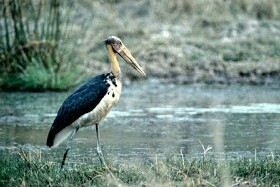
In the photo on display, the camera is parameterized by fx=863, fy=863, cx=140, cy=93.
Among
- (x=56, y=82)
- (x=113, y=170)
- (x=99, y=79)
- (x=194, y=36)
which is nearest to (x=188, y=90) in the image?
(x=56, y=82)

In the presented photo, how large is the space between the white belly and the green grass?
2.80 ft

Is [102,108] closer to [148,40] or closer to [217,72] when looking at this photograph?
[217,72]

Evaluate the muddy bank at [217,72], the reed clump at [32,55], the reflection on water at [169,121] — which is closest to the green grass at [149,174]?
the reflection on water at [169,121]

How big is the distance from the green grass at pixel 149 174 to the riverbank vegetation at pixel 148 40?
834cm

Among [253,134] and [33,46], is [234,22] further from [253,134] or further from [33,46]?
[253,134]

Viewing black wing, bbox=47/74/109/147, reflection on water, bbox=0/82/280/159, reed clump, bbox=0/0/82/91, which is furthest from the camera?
reed clump, bbox=0/0/82/91

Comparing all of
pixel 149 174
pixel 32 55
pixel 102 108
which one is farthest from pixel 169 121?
pixel 149 174

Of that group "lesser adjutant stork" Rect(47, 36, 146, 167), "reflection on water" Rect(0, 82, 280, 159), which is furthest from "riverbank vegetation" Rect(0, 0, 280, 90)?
"lesser adjutant stork" Rect(47, 36, 146, 167)

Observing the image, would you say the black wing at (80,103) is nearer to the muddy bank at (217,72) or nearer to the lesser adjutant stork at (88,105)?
the lesser adjutant stork at (88,105)

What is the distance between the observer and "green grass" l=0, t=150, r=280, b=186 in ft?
24.7

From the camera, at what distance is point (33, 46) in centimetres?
1683

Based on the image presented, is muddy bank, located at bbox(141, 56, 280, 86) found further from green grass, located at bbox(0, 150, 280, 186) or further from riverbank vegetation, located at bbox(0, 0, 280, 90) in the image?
green grass, located at bbox(0, 150, 280, 186)

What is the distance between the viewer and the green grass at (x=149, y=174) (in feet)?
24.7

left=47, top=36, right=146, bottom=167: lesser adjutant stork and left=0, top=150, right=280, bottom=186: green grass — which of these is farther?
left=47, top=36, right=146, bottom=167: lesser adjutant stork
